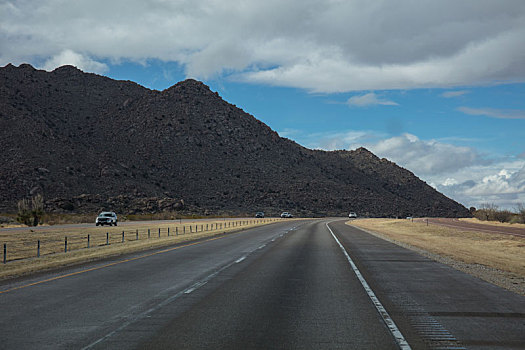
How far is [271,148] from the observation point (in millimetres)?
130500

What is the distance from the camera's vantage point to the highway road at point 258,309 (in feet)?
21.9

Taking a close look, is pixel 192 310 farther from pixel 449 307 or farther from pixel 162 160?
pixel 162 160

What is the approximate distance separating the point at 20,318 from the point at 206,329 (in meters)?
3.33

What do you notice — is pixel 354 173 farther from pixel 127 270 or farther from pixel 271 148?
pixel 127 270

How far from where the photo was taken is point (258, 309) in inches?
348

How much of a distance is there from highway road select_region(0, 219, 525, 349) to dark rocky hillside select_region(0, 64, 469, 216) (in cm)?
6642

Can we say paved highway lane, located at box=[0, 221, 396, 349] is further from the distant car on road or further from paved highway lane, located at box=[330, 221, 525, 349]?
the distant car on road

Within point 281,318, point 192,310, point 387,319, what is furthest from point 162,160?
point 387,319

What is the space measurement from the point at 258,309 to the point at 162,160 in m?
99.7

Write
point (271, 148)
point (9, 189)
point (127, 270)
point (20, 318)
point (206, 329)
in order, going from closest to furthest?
point (206, 329), point (20, 318), point (127, 270), point (9, 189), point (271, 148)

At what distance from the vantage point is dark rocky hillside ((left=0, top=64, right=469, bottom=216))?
3292 inches

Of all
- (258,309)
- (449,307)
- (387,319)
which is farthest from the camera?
(449,307)

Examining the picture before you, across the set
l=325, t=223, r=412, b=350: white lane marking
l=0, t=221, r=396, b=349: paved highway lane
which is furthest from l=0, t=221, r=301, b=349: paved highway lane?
l=325, t=223, r=412, b=350: white lane marking

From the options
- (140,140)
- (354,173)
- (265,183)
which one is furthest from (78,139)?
(354,173)
